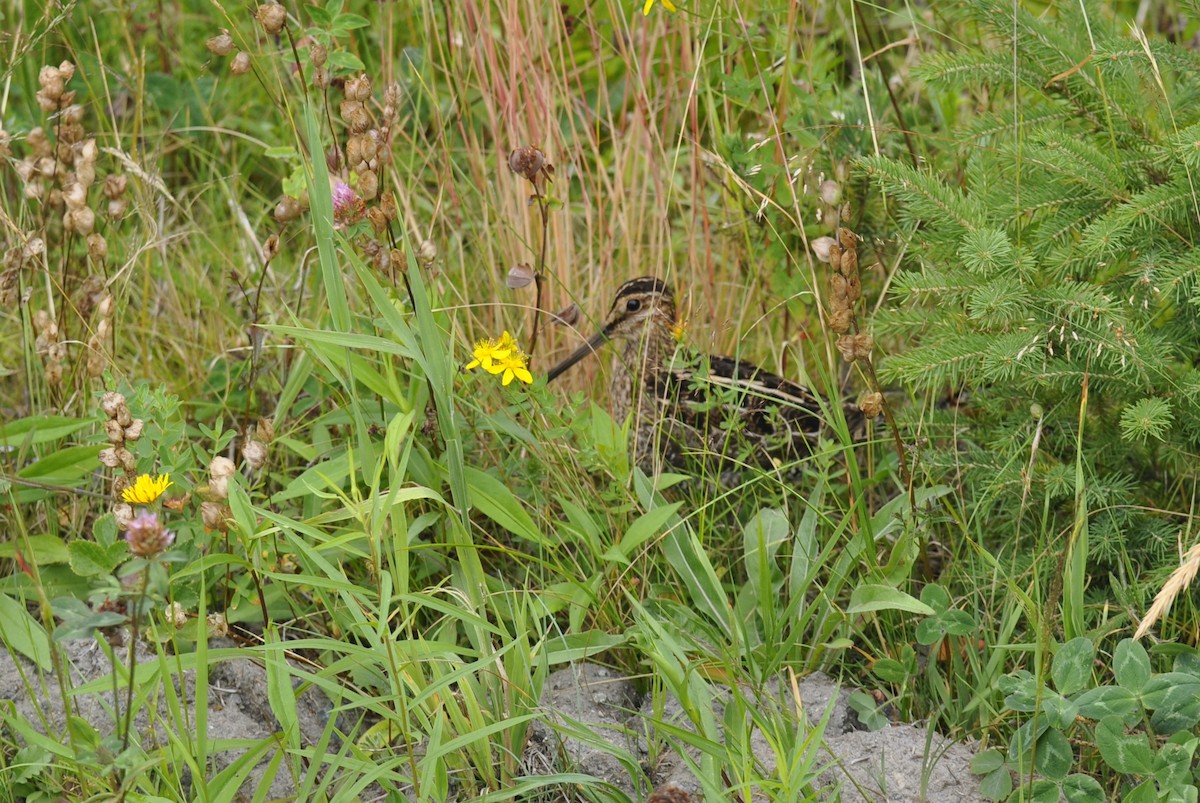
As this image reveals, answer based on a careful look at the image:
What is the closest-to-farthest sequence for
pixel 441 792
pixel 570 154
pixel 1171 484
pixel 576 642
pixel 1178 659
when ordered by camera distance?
pixel 441 792
pixel 1178 659
pixel 576 642
pixel 1171 484
pixel 570 154

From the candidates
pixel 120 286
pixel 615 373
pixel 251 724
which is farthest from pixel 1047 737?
pixel 120 286

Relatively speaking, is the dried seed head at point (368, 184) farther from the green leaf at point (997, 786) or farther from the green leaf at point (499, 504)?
the green leaf at point (997, 786)

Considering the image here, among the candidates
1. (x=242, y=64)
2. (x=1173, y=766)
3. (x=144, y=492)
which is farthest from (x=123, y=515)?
(x=1173, y=766)

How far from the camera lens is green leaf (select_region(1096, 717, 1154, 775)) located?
7.73 feet

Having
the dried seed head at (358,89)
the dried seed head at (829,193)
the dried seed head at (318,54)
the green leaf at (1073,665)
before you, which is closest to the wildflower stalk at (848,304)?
the dried seed head at (829,193)

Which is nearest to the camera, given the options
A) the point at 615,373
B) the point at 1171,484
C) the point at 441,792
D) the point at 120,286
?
the point at 441,792

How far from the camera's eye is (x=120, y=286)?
3521 millimetres

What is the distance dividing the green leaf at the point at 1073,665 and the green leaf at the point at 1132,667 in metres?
0.05

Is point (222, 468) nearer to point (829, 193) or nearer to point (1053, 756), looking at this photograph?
point (829, 193)

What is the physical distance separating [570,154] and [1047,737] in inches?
84.1

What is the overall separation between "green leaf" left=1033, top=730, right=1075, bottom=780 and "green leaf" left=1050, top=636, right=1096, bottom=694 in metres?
0.08

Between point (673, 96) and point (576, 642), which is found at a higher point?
point (673, 96)

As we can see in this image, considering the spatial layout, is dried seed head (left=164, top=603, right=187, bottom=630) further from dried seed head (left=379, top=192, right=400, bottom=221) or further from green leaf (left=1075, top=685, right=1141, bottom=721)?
green leaf (left=1075, top=685, right=1141, bottom=721)

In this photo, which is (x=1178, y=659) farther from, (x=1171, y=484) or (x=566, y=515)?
(x=566, y=515)
